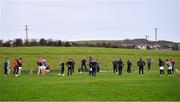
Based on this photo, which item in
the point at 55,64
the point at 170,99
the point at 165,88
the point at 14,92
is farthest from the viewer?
the point at 55,64

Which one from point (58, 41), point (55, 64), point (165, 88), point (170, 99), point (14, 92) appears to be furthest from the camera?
point (58, 41)

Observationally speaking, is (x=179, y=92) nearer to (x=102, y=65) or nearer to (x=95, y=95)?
(x=95, y=95)

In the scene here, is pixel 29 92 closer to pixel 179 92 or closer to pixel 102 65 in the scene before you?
pixel 179 92

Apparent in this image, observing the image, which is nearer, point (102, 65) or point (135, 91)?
point (135, 91)

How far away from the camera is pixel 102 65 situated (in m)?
80.1

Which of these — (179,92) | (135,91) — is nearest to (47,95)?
(135,91)

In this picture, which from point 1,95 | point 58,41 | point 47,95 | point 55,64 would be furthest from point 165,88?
A: point 58,41

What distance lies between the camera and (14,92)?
27.5 m

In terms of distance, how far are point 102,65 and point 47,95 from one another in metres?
54.4

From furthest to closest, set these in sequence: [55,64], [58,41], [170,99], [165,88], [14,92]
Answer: [58,41] → [55,64] → [165,88] → [14,92] → [170,99]

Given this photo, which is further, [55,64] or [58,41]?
[58,41]

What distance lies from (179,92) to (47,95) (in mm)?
8012

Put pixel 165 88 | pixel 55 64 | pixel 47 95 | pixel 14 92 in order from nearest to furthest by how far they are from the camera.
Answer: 1. pixel 47 95
2. pixel 14 92
3. pixel 165 88
4. pixel 55 64

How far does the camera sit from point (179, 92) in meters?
27.8
